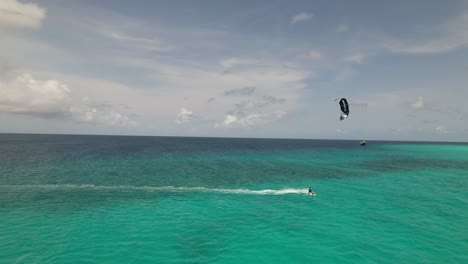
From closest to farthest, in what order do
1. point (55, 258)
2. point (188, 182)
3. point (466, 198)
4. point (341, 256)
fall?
point (55, 258)
point (341, 256)
point (466, 198)
point (188, 182)

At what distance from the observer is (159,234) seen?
1180 inches

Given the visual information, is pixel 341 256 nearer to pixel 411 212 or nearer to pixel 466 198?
pixel 411 212

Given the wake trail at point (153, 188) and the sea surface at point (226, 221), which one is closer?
the sea surface at point (226, 221)

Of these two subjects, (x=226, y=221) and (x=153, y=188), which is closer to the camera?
(x=226, y=221)

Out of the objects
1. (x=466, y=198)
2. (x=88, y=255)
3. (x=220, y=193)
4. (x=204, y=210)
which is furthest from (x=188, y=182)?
(x=466, y=198)

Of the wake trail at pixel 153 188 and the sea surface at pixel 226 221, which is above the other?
the wake trail at pixel 153 188

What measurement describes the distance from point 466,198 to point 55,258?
68.3m

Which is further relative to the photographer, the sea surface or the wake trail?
the wake trail

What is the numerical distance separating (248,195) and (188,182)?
56.9 ft

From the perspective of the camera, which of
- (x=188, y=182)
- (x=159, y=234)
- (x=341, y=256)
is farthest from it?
(x=188, y=182)

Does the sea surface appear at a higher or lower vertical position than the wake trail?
lower

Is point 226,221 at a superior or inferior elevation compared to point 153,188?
inferior

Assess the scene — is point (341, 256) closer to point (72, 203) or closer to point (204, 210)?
point (204, 210)

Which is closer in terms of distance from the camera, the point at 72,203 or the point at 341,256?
the point at 341,256
